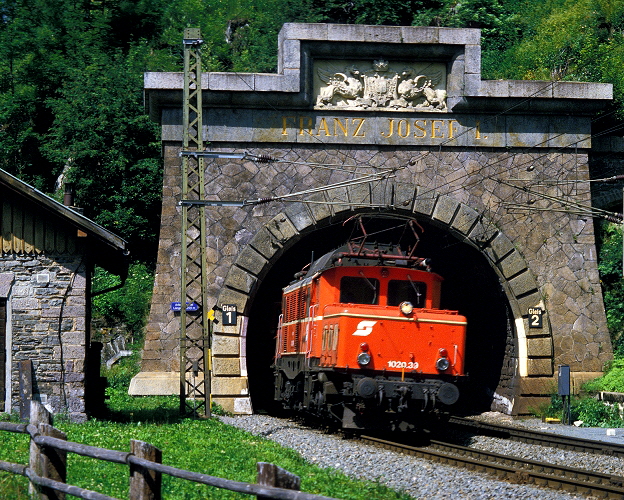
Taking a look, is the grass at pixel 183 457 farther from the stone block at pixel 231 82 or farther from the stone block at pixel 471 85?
the stone block at pixel 471 85

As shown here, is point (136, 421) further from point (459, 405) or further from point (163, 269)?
point (459, 405)

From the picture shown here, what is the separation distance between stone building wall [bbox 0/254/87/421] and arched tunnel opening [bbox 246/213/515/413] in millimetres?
8365

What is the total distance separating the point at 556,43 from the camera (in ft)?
108

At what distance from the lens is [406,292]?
17.9 metres

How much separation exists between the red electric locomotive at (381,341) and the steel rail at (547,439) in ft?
6.55

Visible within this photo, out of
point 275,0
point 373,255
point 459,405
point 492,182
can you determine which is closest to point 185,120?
point 373,255

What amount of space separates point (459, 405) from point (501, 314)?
372cm

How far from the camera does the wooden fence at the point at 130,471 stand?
645 cm

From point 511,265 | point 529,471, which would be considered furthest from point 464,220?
point 529,471

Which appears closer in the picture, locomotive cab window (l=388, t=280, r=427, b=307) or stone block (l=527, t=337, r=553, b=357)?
locomotive cab window (l=388, t=280, r=427, b=307)

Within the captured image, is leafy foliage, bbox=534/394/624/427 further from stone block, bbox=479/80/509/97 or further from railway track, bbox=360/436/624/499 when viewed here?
stone block, bbox=479/80/509/97

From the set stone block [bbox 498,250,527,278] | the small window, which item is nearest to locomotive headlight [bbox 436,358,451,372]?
the small window

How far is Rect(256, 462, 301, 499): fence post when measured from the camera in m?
6.43

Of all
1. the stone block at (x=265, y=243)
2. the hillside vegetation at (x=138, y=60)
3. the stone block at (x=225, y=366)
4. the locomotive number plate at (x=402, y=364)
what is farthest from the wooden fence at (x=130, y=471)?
the hillside vegetation at (x=138, y=60)
